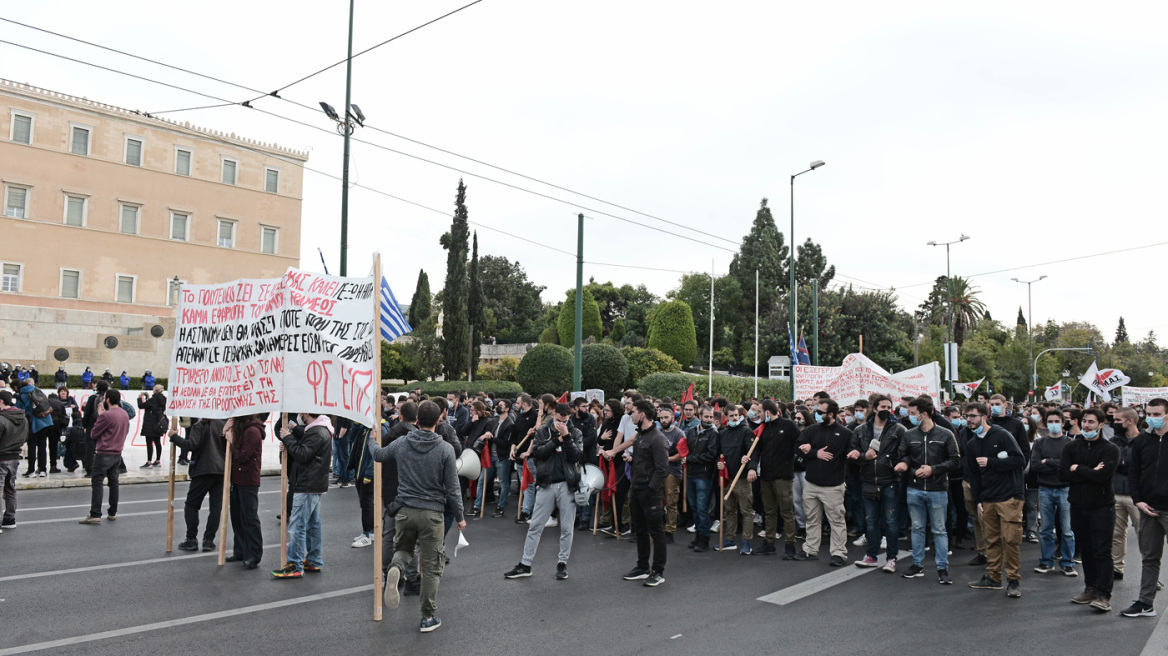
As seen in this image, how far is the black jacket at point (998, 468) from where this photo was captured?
8.34 meters

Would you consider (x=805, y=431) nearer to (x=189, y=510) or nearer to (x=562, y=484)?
(x=562, y=484)

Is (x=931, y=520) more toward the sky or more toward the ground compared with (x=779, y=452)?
more toward the ground

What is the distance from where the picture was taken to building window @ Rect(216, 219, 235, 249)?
51237 millimetres

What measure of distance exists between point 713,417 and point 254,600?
6.94 meters

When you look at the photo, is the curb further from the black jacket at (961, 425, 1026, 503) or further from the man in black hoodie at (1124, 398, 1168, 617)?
the man in black hoodie at (1124, 398, 1168, 617)

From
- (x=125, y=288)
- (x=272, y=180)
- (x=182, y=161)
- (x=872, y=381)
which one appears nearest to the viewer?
(x=872, y=381)

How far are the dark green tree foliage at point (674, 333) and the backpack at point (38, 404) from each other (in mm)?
37077

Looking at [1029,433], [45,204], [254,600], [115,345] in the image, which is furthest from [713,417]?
[45,204]

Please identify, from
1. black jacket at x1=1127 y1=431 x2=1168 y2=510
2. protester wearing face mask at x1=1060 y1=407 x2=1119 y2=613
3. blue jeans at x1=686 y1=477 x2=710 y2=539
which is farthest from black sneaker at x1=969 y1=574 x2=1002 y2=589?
blue jeans at x1=686 y1=477 x2=710 y2=539

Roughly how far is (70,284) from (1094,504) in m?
52.3

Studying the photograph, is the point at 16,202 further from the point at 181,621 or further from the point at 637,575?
the point at 637,575

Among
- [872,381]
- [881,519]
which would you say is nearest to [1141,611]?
[881,519]

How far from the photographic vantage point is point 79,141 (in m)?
45.9

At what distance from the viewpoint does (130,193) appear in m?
47.7
